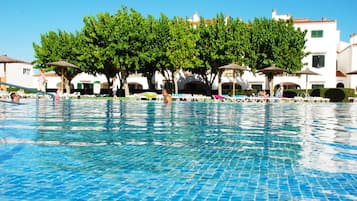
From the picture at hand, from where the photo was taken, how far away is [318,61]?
44.0 metres

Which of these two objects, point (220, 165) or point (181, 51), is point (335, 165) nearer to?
point (220, 165)

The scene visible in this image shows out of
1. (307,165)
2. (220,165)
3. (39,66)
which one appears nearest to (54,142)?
(220,165)

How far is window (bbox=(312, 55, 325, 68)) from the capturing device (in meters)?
43.8

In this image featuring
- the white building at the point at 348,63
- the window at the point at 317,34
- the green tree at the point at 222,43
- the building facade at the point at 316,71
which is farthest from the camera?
the white building at the point at 348,63

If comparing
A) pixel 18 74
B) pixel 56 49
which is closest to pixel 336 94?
pixel 56 49

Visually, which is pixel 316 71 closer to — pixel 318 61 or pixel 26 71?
pixel 318 61

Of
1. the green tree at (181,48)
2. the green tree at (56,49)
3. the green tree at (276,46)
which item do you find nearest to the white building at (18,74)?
the green tree at (56,49)

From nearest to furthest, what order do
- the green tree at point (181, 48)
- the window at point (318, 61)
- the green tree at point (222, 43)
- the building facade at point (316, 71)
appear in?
the green tree at point (181, 48) → the green tree at point (222, 43) → the building facade at point (316, 71) → the window at point (318, 61)

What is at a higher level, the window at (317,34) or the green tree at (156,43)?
the window at (317,34)

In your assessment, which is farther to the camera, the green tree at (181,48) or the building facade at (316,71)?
the building facade at (316,71)

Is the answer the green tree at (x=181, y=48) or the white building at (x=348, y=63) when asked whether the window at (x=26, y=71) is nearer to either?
the green tree at (x=181, y=48)

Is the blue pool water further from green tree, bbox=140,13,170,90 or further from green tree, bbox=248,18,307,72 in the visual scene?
green tree, bbox=248,18,307,72

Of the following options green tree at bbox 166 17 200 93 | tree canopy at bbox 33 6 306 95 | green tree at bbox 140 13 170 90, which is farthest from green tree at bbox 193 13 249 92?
green tree at bbox 140 13 170 90

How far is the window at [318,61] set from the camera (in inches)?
1725
